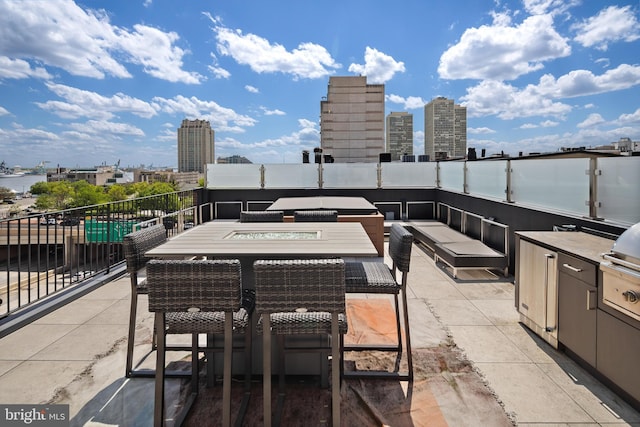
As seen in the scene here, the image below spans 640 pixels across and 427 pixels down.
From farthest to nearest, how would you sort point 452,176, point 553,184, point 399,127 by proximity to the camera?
point 399,127
point 452,176
point 553,184

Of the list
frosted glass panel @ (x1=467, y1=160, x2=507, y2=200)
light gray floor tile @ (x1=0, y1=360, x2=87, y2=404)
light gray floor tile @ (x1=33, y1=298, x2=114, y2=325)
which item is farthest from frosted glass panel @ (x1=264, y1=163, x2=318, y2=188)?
light gray floor tile @ (x1=0, y1=360, x2=87, y2=404)

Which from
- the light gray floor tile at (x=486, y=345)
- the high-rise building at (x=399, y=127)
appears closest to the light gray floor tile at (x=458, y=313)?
the light gray floor tile at (x=486, y=345)

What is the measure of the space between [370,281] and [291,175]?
6967mm

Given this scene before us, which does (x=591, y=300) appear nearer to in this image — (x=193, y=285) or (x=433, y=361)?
(x=433, y=361)

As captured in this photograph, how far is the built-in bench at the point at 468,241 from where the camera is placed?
491 centimetres

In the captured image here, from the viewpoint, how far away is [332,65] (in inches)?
947

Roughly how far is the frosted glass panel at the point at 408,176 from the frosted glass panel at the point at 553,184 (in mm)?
3860

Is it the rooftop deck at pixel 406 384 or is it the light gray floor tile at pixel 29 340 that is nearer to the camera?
the rooftop deck at pixel 406 384

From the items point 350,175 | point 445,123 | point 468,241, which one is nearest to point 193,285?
point 468,241

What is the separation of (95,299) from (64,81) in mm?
86587

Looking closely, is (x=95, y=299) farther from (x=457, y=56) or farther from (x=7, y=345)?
(x=457, y=56)

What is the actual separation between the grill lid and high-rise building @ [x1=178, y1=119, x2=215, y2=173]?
330 feet

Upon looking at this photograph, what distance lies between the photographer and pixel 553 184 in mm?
4328

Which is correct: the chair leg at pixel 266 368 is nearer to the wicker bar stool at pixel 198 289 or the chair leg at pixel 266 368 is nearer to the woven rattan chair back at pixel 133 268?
the wicker bar stool at pixel 198 289
